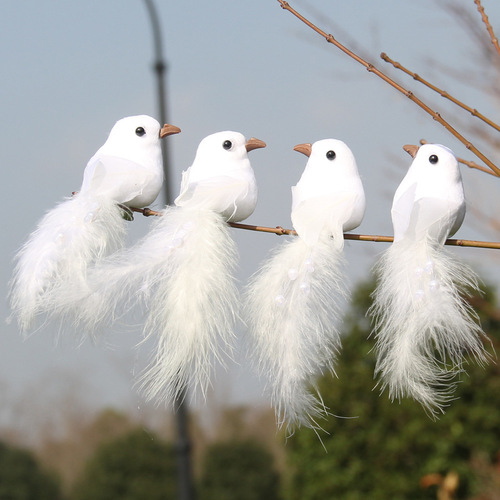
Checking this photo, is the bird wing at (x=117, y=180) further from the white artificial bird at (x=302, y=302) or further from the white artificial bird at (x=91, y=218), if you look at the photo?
the white artificial bird at (x=302, y=302)

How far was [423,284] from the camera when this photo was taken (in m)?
1.17

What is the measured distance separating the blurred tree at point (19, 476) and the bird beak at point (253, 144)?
18.0 feet

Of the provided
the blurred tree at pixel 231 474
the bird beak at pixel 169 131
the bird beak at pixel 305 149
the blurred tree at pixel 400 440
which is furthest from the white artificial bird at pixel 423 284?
the blurred tree at pixel 231 474

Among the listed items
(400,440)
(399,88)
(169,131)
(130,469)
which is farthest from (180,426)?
(399,88)

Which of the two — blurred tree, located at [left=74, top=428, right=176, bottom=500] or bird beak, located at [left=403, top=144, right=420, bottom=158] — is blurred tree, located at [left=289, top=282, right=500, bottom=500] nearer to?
blurred tree, located at [left=74, top=428, right=176, bottom=500]

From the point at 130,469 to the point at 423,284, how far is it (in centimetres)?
548

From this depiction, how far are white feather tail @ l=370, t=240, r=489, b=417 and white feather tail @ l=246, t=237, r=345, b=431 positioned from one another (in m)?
0.09

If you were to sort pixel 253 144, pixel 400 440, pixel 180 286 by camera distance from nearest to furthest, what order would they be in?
pixel 180 286 < pixel 253 144 < pixel 400 440

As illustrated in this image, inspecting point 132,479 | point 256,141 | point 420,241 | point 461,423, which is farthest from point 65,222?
point 132,479

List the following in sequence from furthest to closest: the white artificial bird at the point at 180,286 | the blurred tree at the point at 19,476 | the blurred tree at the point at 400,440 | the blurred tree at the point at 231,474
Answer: the blurred tree at the point at 231,474 < the blurred tree at the point at 19,476 < the blurred tree at the point at 400,440 < the white artificial bird at the point at 180,286

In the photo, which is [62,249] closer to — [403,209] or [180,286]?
[180,286]

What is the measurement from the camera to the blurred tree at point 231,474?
651cm

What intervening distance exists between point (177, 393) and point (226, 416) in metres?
5.61

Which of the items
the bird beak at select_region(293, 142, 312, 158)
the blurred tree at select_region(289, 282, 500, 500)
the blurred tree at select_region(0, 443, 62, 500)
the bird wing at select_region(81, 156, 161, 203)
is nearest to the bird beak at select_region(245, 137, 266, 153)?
the bird beak at select_region(293, 142, 312, 158)
